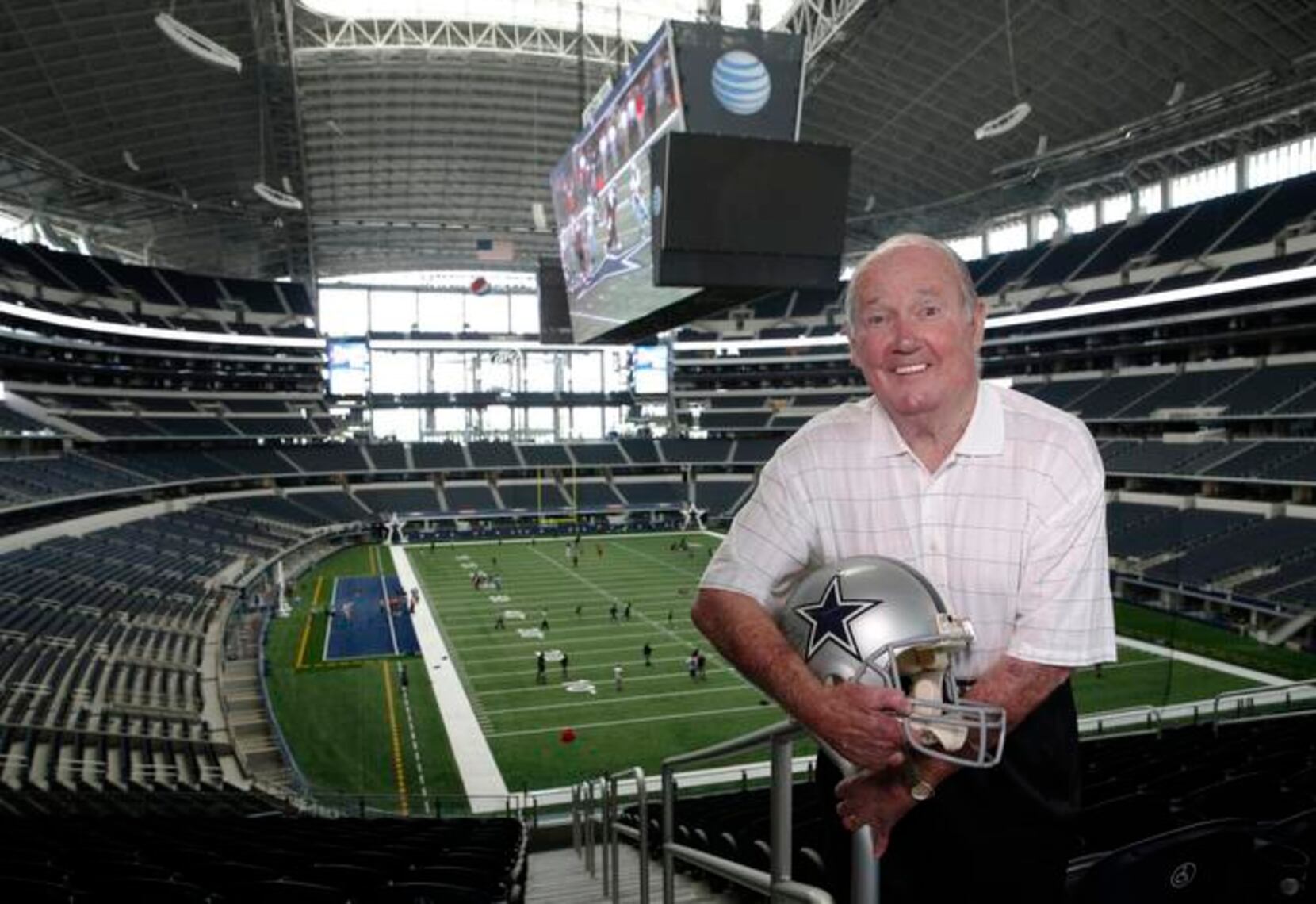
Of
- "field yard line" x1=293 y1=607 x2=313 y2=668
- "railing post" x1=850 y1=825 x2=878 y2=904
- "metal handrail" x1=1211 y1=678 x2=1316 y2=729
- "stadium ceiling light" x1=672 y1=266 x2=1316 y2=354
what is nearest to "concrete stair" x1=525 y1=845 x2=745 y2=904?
"railing post" x1=850 y1=825 x2=878 y2=904

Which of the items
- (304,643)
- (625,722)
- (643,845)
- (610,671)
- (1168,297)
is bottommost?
(625,722)

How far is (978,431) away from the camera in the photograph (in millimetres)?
2281

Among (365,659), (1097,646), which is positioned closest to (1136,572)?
(365,659)

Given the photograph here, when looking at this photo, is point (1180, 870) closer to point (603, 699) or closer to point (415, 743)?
point (415, 743)

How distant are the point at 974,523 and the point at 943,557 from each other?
107 millimetres

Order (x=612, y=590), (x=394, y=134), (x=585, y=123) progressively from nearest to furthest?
(x=585, y=123) → (x=612, y=590) → (x=394, y=134)

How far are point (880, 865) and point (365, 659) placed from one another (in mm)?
26643

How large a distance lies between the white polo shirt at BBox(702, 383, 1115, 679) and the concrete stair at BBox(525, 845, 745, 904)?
5506 mm

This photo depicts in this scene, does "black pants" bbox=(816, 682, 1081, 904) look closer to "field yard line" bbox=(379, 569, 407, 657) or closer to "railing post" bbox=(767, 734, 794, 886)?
"railing post" bbox=(767, 734, 794, 886)

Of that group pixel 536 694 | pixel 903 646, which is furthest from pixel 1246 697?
pixel 903 646

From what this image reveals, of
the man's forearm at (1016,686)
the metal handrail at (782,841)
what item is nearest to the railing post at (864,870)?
the metal handrail at (782,841)

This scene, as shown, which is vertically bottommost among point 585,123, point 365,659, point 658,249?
point 365,659

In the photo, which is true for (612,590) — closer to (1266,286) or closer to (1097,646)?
(1266,286)

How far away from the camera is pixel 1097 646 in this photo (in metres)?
2.07
